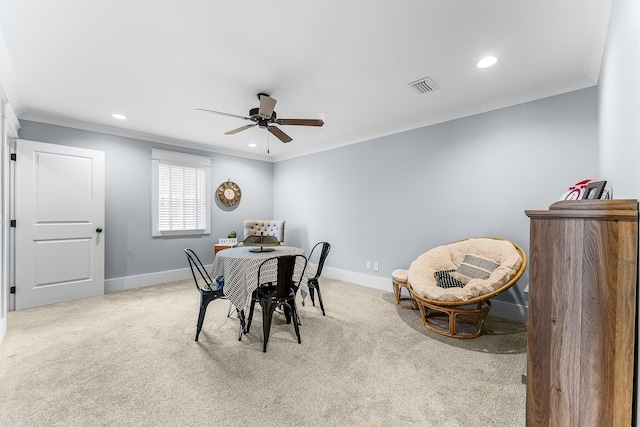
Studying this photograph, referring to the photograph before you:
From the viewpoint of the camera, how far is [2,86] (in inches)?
103

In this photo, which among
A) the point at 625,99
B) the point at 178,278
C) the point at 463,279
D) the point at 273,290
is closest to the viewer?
the point at 625,99

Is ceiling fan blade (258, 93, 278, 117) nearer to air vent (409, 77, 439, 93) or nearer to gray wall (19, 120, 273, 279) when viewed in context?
air vent (409, 77, 439, 93)

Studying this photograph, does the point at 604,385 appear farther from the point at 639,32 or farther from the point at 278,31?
the point at 278,31

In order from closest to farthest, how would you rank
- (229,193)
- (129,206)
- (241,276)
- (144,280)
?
(241,276)
(129,206)
(144,280)
(229,193)

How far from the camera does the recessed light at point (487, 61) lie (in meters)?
2.33

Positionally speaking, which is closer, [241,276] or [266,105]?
[241,276]

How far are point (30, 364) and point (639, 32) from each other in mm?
4124

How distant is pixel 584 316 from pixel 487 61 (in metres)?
2.21

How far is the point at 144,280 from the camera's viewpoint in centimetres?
444

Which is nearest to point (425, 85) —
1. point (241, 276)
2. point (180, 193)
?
point (241, 276)

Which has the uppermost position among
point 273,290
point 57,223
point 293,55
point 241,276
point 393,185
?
point 293,55

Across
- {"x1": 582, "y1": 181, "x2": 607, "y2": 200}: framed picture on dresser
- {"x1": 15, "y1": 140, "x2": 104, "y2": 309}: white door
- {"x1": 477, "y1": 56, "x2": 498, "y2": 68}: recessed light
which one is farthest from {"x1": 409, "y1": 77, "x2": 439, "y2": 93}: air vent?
{"x1": 15, "y1": 140, "x2": 104, "y2": 309}: white door

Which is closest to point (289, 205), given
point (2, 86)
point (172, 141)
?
point (172, 141)

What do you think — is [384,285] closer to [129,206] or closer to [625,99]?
[625,99]
